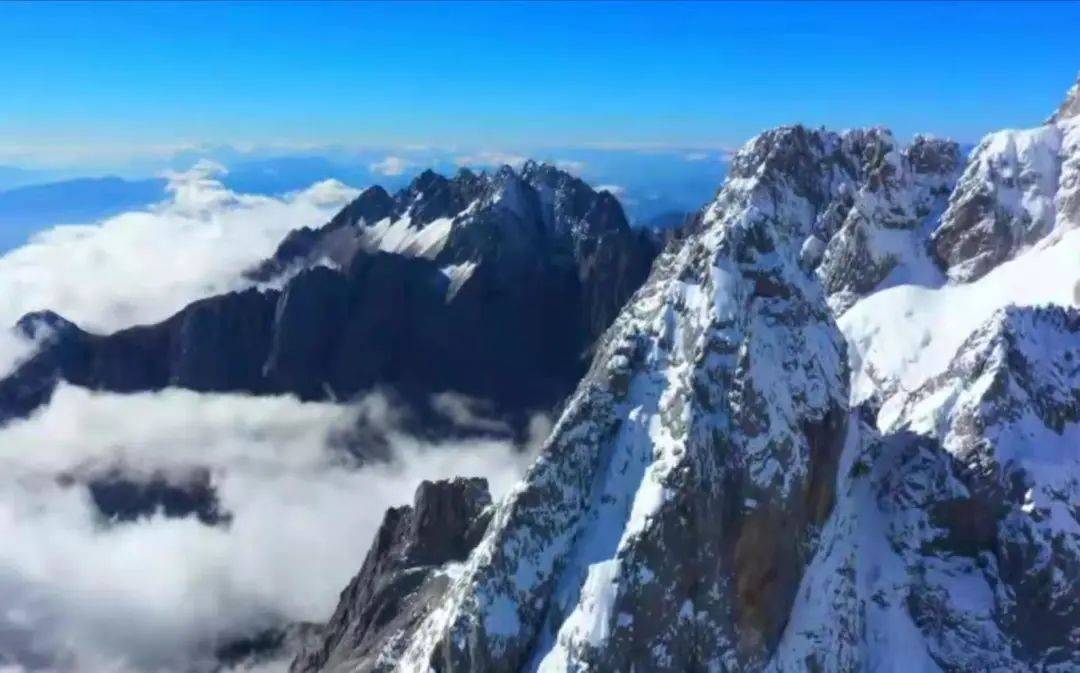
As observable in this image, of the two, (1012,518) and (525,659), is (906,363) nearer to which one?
(1012,518)

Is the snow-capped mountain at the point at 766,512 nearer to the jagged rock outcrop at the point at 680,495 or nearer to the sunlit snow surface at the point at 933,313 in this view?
the jagged rock outcrop at the point at 680,495

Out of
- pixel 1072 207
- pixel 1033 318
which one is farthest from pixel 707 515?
pixel 1072 207

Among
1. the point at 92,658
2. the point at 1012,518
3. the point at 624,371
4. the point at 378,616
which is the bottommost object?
the point at 92,658

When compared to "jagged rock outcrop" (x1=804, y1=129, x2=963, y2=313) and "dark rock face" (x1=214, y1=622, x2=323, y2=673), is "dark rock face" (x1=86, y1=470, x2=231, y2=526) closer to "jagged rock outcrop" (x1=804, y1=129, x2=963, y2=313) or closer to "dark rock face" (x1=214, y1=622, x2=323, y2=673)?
"dark rock face" (x1=214, y1=622, x2=323, y2=673)

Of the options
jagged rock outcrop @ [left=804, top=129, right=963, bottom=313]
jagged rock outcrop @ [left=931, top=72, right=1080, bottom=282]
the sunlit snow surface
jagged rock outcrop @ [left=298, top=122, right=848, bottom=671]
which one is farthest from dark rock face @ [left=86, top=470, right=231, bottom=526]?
jagged rock outcrop @ [left=931, top=72, right=1080, bottom=282]

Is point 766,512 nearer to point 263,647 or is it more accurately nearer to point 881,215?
point 881,215

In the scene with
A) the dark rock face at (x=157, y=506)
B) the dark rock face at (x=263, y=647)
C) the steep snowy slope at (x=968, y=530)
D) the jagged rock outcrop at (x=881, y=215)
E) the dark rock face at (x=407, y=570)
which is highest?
the jagged rock outcrop at (x=881, y=215)

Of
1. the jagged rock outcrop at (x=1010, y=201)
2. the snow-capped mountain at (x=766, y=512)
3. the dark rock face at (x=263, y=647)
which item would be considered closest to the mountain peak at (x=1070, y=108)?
the jagged rock outcrop at (x=1010, y=201)
